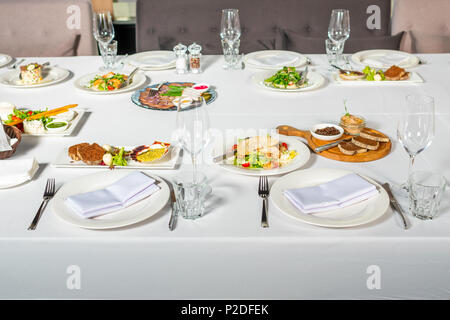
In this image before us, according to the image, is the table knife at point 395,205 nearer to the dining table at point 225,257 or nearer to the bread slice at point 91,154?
the dining table at point 225,257

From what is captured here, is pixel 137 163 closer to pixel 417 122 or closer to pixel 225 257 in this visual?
pixel 225 257

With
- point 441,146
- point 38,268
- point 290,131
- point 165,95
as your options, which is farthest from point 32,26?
point 441,146

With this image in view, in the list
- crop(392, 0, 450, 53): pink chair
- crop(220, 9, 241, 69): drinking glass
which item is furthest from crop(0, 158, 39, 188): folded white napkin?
crop(392, 0, 450, 53): pink chair

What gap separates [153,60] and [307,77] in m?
0.77

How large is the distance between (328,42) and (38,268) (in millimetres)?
1631

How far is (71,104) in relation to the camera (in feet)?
→ 6.03

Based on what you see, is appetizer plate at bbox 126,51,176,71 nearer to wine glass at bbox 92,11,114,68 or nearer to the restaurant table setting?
wine glass at bbox 92,11,114,68

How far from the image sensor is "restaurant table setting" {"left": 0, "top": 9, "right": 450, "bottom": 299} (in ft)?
3.39

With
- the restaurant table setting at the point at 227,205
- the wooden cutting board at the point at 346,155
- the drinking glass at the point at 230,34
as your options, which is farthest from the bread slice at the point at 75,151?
the drinking glass at the point at 230,34

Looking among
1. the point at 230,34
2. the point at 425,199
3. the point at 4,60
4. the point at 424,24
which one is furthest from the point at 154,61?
the point at 424,24

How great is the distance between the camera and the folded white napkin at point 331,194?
1.10m

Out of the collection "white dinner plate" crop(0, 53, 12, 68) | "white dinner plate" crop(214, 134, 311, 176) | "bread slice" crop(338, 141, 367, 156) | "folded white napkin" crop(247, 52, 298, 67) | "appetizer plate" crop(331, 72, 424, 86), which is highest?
"folded white napkin" crop(247, 52, 298, 67)

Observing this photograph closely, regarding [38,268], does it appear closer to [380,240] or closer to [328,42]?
[380,240]

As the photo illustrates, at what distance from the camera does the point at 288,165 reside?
51.4 inches
